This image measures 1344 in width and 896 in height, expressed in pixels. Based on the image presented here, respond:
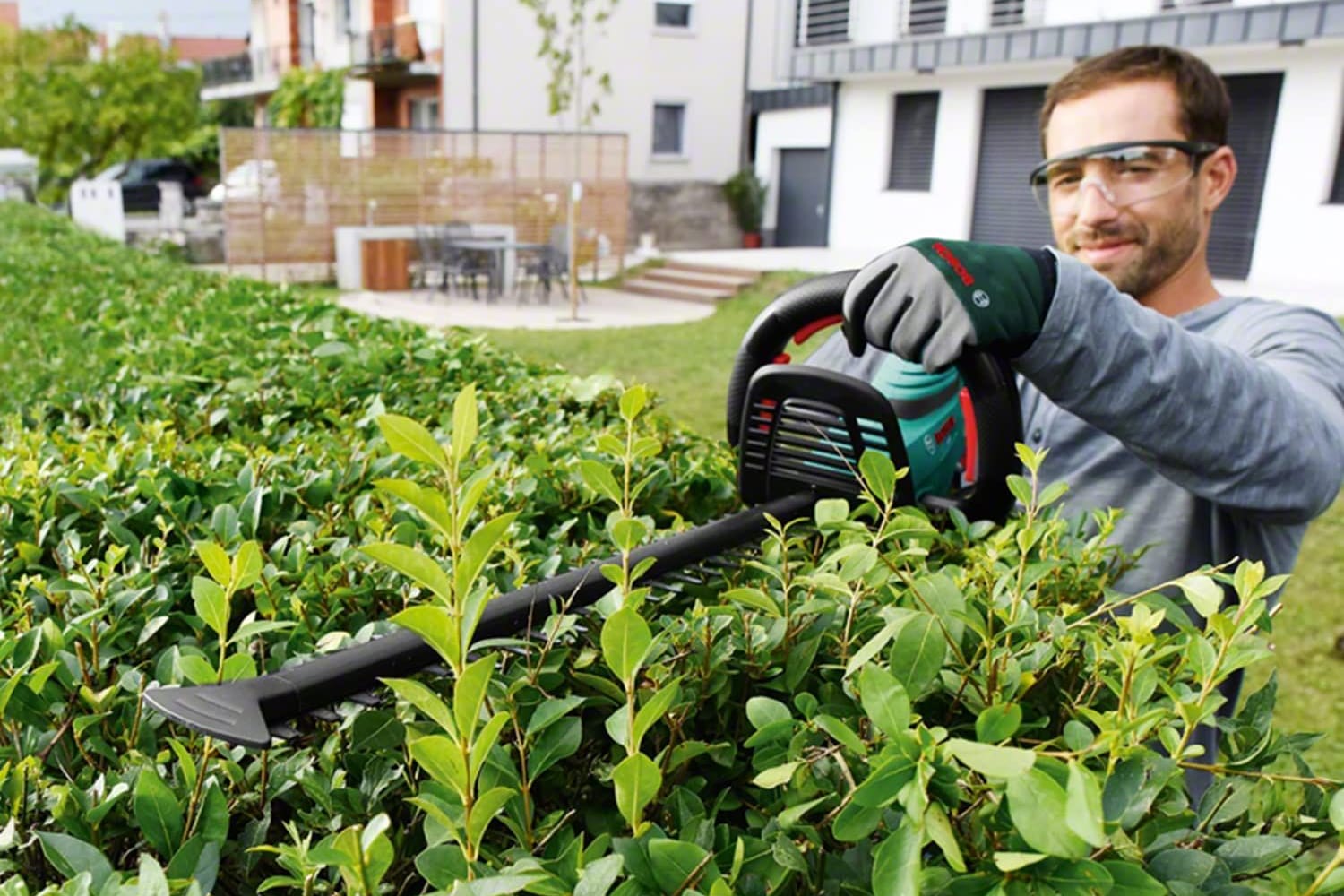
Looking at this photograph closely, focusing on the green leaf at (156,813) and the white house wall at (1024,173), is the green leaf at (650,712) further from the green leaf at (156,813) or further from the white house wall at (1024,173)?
the white house wall at (1024,173)

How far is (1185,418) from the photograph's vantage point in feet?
4.95

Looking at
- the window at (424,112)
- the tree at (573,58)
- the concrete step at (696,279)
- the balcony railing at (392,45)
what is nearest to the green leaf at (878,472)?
the concrete step at (696,279)

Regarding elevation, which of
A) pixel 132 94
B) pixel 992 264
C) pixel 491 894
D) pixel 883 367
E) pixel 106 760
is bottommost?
pixel 106 760

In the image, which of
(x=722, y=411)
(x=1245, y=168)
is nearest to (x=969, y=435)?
(x=722, y=411)

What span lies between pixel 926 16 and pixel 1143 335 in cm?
2236

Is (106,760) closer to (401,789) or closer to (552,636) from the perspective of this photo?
(401,789)

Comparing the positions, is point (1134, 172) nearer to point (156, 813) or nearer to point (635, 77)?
point (156, 813)

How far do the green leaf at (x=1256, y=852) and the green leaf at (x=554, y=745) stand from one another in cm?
48

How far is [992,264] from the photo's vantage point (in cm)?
128

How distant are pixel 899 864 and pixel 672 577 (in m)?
0.55

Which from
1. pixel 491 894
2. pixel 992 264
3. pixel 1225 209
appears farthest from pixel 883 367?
pixel 1225 209

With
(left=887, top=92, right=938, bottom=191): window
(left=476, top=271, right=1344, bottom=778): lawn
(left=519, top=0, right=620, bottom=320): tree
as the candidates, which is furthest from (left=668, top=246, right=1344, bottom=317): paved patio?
(left=519, top=0, right=620, bottom=320): tree

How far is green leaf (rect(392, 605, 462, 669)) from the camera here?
0.66m

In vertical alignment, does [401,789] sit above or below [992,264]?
below
